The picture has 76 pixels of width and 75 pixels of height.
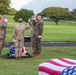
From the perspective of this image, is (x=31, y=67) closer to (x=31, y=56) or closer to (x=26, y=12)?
(x=31, y=56)

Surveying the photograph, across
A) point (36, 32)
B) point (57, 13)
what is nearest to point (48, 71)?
point (36, 32)

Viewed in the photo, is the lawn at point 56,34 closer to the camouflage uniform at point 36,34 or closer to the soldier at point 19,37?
the camouflage uniform at point 36,34

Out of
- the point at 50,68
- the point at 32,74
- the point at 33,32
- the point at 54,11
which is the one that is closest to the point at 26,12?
the point at 54,11

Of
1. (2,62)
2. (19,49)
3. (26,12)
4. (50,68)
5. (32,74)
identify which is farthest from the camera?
(26,12)

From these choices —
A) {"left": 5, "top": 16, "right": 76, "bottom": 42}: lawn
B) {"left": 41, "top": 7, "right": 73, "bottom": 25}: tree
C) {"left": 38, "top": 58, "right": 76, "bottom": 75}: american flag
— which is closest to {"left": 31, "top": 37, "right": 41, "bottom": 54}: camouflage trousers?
{"left": 38, "top": 58, "right": 76, "bottom": 75}: american flag

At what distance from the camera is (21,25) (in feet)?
44.8

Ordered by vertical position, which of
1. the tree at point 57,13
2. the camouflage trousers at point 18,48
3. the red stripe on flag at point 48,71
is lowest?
the tree at point 57,13

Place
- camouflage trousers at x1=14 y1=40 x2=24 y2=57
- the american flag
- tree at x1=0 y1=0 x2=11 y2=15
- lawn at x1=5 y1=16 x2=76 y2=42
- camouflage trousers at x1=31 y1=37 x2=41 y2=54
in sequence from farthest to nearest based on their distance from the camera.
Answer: tree at x1=0 y1=0 x2=11 y2=15
lawn at x1=5 y1=16 x2=76 y2=42
camouflage trousers at x1=31 y1=37 x2=41 y2=54
camouflage trousers at x1=14 y1=40 x2=24 y2=57
the american flag

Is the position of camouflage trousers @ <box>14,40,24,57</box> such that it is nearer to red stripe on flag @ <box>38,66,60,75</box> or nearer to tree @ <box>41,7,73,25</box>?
red stripe on flag @ <box>38,66,60,75</box>

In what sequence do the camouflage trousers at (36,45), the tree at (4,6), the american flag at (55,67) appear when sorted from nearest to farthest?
the american flag at (55,67) → the camouflage trousers at (36,45) → the tree at (4,6)

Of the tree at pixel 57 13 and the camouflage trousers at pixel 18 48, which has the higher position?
the camouflage trousers at pixel 18 48

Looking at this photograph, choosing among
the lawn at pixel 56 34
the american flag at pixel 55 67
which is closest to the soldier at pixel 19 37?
the american flag at pixel 55 67

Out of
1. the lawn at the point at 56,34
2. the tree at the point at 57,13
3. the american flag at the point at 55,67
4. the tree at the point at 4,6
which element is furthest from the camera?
the tree at the point at 57,13

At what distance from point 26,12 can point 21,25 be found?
2141 inches
